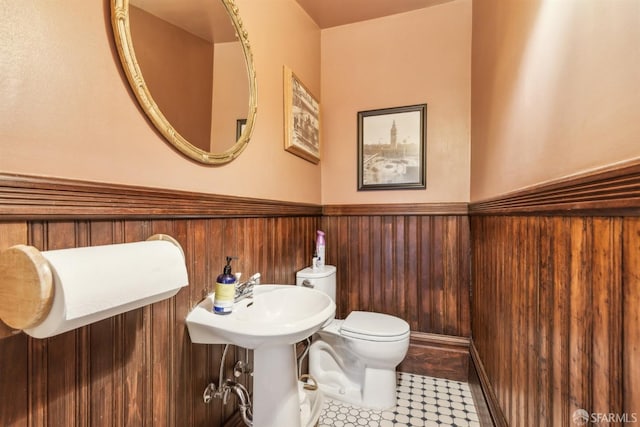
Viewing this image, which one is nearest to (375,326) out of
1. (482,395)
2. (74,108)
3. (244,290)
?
(482,395)

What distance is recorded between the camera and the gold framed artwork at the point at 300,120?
1672 millimetres

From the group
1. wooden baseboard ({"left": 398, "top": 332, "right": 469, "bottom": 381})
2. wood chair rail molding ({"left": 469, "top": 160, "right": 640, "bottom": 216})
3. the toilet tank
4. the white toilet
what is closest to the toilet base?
the white toilet

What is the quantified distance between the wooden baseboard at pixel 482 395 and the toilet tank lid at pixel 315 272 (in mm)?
1011

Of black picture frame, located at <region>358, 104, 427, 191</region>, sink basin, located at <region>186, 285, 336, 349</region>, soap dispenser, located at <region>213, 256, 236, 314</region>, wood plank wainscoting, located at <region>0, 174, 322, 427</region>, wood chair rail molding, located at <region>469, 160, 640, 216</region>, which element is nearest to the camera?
wood chair rail molding, located at <region>469, 160, 640, 216</region>

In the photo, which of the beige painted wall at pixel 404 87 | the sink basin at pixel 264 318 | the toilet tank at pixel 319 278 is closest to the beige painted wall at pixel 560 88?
the beige painted wall at pixel 404 87

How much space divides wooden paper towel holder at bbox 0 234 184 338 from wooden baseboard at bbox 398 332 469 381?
80.7 inches

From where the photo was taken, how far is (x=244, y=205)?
4.12ft

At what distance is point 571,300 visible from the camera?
641 millimetres

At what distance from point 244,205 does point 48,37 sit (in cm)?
78

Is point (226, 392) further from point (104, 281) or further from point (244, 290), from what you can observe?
point (104, 281)

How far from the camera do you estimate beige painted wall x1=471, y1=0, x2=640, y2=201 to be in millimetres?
492

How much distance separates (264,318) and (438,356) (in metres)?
1.46

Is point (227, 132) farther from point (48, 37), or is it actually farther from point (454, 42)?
point (454, 42)

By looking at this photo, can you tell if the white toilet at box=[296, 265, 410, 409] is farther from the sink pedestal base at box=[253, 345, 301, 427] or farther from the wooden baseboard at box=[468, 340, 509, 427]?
the sink pedestal base at box=[253, 345, 301, 427]
